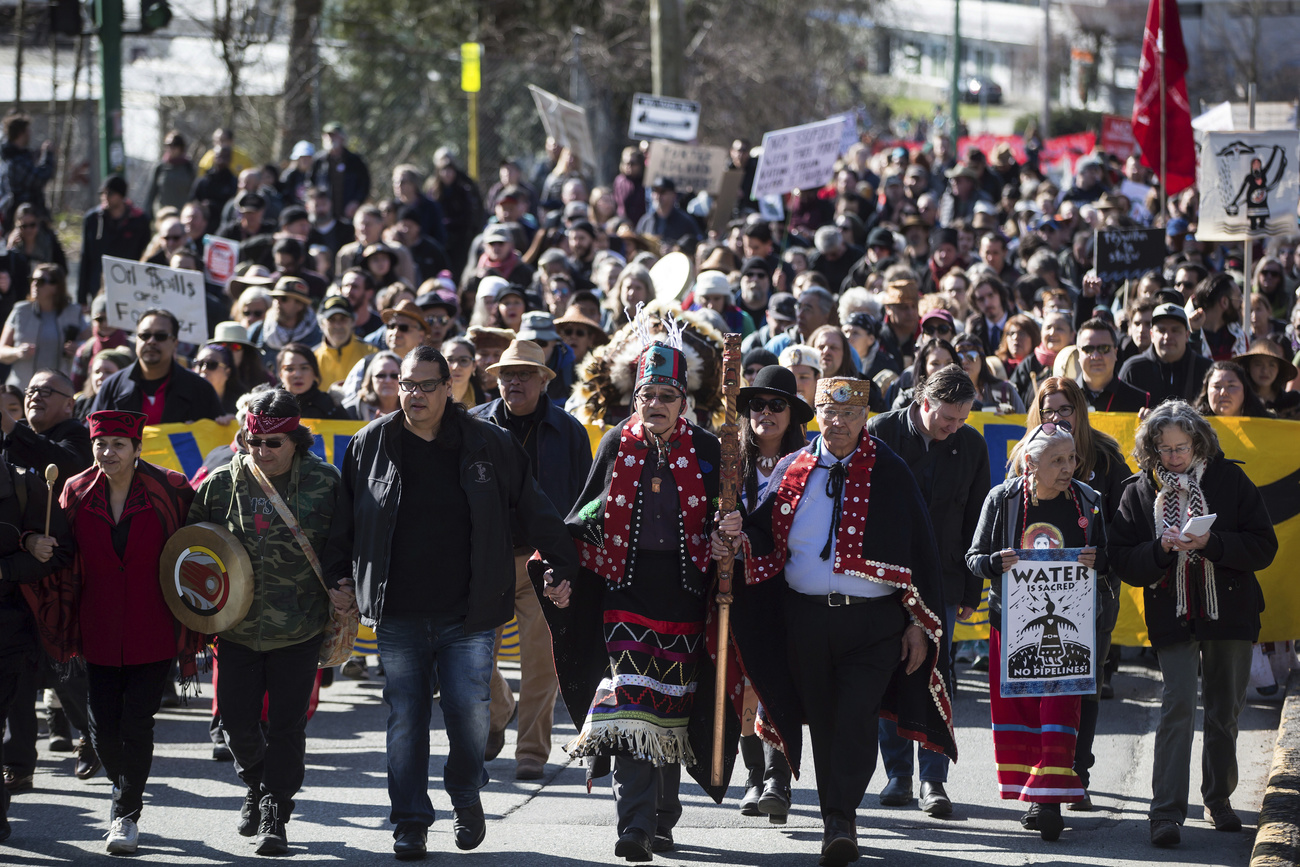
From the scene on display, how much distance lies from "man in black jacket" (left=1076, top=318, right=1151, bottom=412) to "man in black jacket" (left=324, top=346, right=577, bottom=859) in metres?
4.47

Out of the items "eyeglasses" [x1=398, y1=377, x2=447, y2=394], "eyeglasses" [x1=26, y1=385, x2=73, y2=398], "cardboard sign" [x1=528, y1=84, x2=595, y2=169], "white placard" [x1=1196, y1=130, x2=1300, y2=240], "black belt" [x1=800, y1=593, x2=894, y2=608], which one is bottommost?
"black belt" [x1=800, y1=593, x2=894, y2=608]

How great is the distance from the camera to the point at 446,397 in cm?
679

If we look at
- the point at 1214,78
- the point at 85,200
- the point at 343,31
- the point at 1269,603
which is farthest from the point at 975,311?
the point at 1214,78

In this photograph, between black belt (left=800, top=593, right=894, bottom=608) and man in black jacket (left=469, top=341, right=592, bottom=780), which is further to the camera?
man in black jacket (left=469, top=341, right=592, bottom=780)

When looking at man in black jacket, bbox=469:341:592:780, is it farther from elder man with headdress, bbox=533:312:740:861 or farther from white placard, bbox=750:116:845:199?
→ white placard, bbox=750:116:845:199

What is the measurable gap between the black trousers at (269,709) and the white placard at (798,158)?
10.7 m

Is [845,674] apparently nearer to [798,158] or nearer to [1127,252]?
[1127,252]

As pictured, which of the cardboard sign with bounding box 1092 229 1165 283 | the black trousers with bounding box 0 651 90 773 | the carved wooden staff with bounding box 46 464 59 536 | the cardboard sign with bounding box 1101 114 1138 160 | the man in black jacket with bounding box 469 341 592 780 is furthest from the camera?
the cardboard sign with bounding box 1101 114 1138 160

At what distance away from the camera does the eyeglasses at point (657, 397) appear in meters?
6.64

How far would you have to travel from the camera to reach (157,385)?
33.0ft

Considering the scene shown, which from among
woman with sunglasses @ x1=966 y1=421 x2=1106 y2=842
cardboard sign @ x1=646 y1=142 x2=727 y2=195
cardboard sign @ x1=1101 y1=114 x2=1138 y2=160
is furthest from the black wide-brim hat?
cardboard sign @ x1=1101 y1=114 x2=1138 y2=160

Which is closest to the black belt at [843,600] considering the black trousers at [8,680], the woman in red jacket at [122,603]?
the woman in red jacket at [122,603]

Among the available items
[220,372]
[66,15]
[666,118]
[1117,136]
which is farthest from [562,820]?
Answer: [1117,136]

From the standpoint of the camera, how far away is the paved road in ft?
21.8
